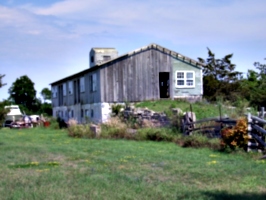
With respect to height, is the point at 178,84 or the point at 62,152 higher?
the point at 178,84

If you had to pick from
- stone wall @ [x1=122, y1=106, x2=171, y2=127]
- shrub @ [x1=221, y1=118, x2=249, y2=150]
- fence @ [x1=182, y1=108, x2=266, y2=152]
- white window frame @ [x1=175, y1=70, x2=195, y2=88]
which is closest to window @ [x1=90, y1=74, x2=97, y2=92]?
white window frame @ [x1=175, y1=70, x2=195, y2=88]

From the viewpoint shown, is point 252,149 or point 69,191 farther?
point 252,149

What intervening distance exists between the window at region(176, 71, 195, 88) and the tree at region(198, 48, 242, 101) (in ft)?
22.4

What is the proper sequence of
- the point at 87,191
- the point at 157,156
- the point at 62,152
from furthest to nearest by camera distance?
the point at 62,152
the point at 157,156
the point at 87,191

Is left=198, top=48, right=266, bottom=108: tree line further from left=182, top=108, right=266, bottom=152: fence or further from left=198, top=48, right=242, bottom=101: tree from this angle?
left=182, top=108, right=266, bottom=152: fence

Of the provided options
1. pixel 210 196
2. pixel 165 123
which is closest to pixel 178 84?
pixel 165 123

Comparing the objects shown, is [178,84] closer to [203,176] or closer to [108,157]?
[108,157]

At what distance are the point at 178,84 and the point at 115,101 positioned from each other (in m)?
5.51

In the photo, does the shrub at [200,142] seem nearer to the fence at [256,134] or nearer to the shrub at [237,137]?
the shrub at [237,137]

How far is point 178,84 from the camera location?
40875 mm

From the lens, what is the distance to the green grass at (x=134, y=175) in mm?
10125

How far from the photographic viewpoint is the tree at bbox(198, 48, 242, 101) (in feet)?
164

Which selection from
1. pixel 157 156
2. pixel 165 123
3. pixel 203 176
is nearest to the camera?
pixel 203 176

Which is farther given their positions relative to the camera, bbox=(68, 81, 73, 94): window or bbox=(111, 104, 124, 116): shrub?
bbox=(68, 81, 73, 94): window
